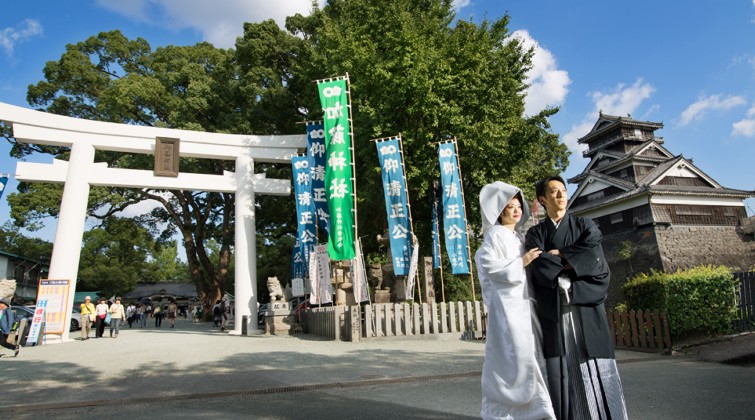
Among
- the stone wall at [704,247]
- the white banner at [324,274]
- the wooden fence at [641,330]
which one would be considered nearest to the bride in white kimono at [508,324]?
the wooden fence at [641,330]

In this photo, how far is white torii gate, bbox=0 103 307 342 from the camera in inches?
571

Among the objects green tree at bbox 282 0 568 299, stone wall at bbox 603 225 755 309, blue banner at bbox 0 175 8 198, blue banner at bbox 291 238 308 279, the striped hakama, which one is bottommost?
the striped hakama

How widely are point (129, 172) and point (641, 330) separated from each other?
15.9 meters

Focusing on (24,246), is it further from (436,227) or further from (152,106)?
(436,227)

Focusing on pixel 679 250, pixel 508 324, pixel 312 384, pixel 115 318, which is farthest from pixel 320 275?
pixel 679 250

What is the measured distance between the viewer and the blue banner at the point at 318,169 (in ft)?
48.1

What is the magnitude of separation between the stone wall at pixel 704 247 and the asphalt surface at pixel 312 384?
68.2 feet

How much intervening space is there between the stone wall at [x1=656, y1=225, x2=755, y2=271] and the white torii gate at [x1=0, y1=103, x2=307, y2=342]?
22672 mm

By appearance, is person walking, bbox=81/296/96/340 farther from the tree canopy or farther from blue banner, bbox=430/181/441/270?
blue banner, bbox=430/181/441/270

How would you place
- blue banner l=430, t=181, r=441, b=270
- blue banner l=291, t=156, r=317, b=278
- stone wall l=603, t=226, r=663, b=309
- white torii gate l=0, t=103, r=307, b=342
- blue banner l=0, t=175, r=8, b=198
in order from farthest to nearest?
1. stone wall l=603, t=226, r=663, b=309
2. blue banner l=291, t=156, r=317, b=278
3. white torii gate l=0, t=103, r=307, b=342
4. blue banner l=0, t=175, r=8, b=198
5. blue banner l=430, t=181, r=441, b=270

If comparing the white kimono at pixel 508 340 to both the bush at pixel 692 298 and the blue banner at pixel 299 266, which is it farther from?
the blue banner at pixel 299 266

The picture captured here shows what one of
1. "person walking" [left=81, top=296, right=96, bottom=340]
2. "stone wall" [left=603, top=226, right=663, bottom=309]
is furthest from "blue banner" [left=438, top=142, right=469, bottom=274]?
"stone wall" [left=603, top=226, right=663, bottom=309]

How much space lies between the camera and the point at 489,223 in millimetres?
3602

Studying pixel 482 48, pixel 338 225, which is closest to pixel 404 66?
pixel 482 48
